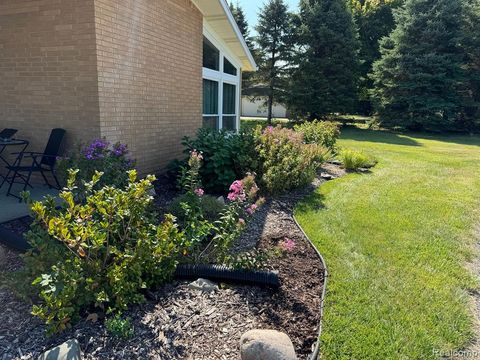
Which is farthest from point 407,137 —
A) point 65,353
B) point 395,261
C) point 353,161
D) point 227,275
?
point 65,353

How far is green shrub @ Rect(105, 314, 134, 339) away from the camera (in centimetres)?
245

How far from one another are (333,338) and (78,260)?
2.05 m

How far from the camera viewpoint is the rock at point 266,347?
2.25m

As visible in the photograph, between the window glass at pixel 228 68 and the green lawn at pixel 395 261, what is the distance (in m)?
4.75

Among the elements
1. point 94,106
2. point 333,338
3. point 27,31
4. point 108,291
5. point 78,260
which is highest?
point 27,31

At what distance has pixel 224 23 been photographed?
833 cm

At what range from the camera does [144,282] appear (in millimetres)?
2805

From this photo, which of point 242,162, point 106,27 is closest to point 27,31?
point 106,27

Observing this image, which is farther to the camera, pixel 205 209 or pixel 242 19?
pixel 242 19

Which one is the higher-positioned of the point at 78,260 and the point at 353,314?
the point at 78,260

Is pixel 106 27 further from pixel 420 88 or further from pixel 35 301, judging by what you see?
pixel 420 88

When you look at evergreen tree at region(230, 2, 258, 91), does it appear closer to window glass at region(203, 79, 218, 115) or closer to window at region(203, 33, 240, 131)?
window at region(203, 33, 240, 131)

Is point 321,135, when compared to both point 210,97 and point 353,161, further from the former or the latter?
point 210,97

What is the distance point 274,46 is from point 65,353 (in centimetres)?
2471
